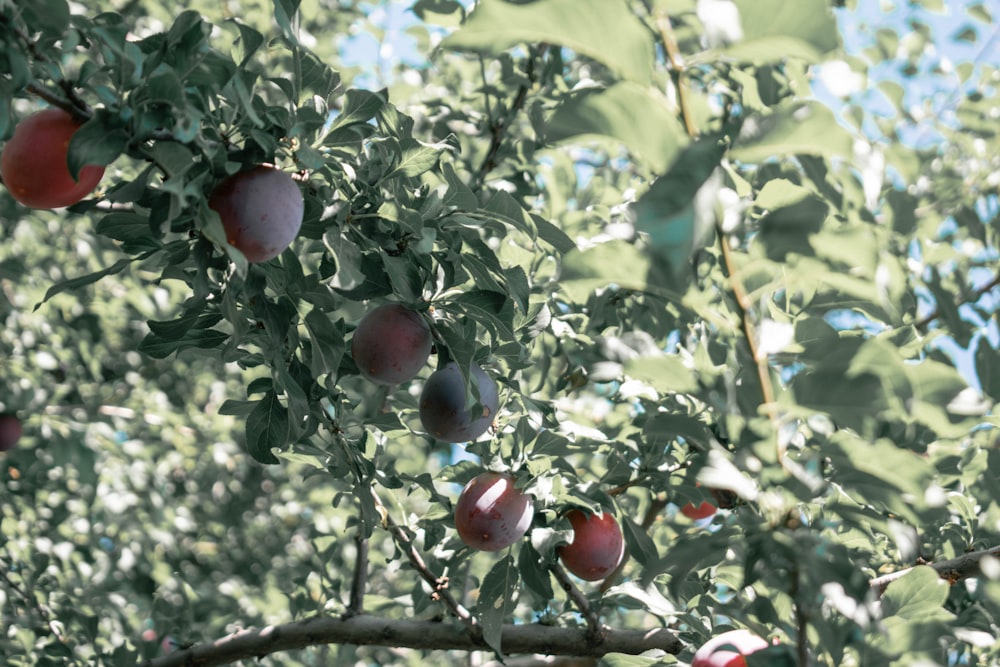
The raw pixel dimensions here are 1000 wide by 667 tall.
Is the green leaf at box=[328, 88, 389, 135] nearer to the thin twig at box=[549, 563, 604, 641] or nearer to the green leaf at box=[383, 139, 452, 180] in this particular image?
the green leaf at box=[383, 139, 452, 180]

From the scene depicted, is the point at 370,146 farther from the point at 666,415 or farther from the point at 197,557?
the point at 197,557

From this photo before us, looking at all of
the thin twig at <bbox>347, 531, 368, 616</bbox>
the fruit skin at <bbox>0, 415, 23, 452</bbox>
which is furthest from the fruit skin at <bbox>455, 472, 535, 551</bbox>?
the fruit skin at <bbox>0, 415, 23, 452</bbox>

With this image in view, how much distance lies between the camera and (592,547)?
1608mm

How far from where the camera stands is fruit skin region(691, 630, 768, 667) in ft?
3.78

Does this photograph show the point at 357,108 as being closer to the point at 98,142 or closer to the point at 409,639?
the point at 98,142

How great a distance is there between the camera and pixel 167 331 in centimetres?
139

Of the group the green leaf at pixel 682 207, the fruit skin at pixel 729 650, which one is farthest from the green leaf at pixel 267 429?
the green leaf at pixel 682 207

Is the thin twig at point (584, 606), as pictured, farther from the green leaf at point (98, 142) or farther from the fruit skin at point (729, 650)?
the green leaf at point (98, 142)

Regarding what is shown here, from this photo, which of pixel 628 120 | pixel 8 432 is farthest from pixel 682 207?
pixel 8 432

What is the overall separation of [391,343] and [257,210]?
12.9 inches

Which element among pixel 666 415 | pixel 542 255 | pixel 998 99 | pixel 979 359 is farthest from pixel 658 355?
pixel 998 99

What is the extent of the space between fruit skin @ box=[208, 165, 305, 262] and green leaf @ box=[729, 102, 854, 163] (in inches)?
24.7

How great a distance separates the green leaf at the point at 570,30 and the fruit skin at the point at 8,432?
282 cm

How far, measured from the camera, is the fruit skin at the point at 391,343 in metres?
1.38
